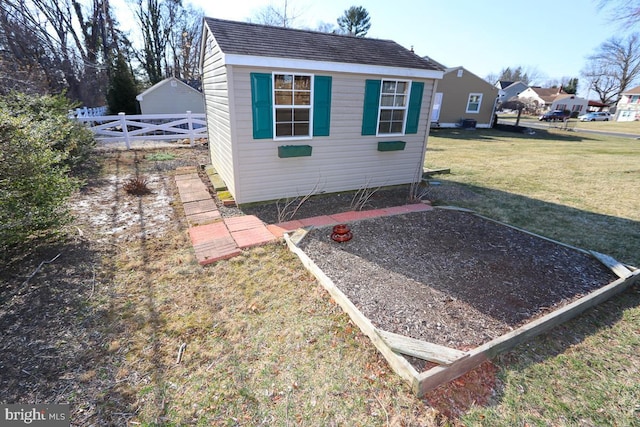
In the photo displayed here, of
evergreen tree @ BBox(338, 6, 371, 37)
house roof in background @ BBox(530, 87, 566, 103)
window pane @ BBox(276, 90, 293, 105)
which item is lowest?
window pane @ BBox(276, 90, 293, 105)

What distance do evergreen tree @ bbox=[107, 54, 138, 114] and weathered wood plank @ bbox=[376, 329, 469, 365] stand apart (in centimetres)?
2095

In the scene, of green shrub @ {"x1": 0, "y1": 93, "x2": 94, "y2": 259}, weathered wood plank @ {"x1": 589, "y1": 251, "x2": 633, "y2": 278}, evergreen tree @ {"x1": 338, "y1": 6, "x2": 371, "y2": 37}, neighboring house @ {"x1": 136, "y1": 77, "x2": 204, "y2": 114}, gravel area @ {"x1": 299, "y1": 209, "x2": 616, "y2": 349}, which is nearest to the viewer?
gravel area @ {"x1": 299, "y1": 209, "x2": 616, "y2": 349}

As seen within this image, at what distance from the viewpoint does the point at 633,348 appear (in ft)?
8.87

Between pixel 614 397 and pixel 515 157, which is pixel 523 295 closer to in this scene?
pixel 614 397

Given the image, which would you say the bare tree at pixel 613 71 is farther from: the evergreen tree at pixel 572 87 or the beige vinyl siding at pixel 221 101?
the beige vinyl siding at pixel 221 101

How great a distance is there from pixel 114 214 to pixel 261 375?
442 cm

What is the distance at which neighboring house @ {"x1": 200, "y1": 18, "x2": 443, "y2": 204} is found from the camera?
→ 4988 millimetres

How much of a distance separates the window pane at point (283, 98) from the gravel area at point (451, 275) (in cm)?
241

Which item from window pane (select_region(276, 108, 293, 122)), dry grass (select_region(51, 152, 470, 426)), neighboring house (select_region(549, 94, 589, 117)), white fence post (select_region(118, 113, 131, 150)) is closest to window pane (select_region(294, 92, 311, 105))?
window pane (select_region(276, 108, 293, 122))

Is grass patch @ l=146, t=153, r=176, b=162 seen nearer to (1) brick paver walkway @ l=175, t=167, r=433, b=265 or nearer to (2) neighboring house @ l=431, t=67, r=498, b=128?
(1) brick paver walkway @ l=175, t=167, r=433, b=265

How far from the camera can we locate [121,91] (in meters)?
17.8

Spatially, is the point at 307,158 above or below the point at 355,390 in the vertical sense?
above

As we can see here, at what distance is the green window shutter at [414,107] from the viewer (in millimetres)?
6328

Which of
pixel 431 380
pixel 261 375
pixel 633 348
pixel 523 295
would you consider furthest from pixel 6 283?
pixel 633 348
